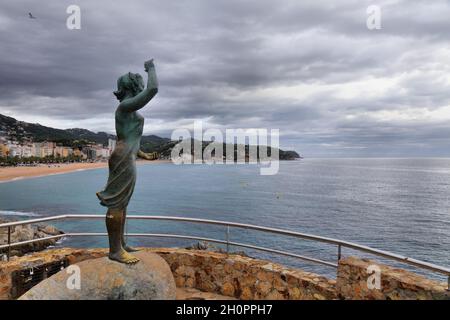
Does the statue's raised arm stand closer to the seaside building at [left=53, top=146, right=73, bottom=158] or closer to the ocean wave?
the ocean wave

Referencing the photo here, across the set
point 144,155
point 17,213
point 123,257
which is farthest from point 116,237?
point 17,213

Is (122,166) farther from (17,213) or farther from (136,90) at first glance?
(17,213)

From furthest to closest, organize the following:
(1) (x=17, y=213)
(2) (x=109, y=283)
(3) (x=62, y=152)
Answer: (3) (x=62, y=152), (1) (x=17, y=213), (2) (x=109, y=283)

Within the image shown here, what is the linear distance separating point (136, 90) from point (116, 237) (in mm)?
2109

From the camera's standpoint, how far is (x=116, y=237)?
504 cm

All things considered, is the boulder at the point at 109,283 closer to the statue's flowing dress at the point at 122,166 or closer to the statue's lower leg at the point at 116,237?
the statue's lower leg at the point at 116,237

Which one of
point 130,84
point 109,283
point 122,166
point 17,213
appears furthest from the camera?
point 17,213

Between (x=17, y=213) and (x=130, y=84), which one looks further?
(x=17, y=213)

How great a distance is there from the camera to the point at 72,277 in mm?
4578

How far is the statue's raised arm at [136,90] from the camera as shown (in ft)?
15.4

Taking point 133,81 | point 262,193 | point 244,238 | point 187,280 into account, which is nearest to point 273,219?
point 244,238

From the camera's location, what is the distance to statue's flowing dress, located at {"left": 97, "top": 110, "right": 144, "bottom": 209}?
4.97 meters
